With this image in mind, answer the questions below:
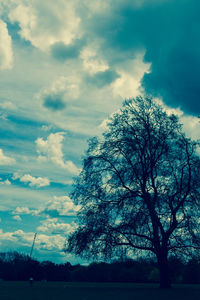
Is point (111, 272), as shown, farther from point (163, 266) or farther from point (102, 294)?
point (102, 294)

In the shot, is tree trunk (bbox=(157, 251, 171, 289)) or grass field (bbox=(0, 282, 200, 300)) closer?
grass field (bbox=(0, 282, 200, 300))

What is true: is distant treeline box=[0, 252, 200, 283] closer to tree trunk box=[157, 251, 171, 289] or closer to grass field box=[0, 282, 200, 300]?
tree trunk box=[157, 251, 171, 289]

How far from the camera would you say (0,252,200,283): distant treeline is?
982 inches

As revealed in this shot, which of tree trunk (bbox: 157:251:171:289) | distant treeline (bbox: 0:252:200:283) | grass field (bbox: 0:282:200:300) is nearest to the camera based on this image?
grass field (bbox: 0:282:200:300)

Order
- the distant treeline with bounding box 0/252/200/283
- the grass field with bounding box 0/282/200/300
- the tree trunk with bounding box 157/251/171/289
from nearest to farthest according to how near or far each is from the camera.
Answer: the grass field with bounding box 0/282/200/300 → the tree trunk with bounding box 157/251/171/289 → the distant treeline with bounding box 0/252/200/283

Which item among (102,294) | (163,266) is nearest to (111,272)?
(163,266)

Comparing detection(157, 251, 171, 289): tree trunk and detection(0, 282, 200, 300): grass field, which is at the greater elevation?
detection(157, 251, 171, 289): tree trunk

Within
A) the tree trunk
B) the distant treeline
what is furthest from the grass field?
the distant treeline

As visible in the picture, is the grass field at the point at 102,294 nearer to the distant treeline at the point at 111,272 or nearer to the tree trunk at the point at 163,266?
the tree trunk at the point at 163,266

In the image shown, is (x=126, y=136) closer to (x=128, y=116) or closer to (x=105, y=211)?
(x=128, y=116)

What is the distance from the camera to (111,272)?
41188 mm

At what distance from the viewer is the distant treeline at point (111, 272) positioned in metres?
24.9

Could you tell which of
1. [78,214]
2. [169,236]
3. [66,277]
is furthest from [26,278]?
[169,236]

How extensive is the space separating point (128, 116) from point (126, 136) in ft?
6.12
